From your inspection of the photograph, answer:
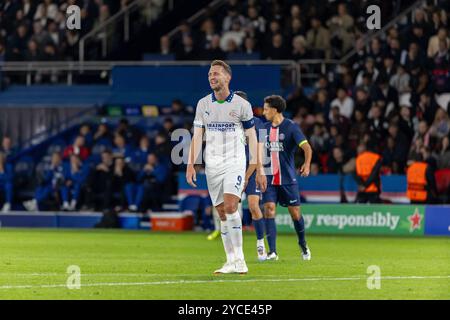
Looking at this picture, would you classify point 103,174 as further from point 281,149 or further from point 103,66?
point 281,149

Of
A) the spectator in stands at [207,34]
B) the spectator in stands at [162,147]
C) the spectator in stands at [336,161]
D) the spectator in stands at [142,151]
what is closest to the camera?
the spectator in stands at [336,161]

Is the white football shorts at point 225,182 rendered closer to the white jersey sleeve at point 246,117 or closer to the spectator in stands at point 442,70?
the white jersey sleeve at point 246,117

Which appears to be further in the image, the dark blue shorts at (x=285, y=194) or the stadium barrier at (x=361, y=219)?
the stadium barrier at (x=361, y=219)

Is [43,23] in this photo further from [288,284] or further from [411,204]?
[288,284]

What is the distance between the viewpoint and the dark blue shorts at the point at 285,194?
18.1 meters

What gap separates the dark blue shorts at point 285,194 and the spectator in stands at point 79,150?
42.7 feet

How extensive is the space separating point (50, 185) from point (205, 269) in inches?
598

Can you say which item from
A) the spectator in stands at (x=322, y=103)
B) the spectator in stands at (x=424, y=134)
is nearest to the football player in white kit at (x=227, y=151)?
the spectator in stands at (x=424, y=134)

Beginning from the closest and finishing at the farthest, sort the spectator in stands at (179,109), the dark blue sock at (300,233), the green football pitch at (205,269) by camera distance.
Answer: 1. the green football pitch at (205,269)
2. the dark blue sock at (300,233)
3. the spectator in stands at (179,109)

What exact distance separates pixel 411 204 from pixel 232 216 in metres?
12.0

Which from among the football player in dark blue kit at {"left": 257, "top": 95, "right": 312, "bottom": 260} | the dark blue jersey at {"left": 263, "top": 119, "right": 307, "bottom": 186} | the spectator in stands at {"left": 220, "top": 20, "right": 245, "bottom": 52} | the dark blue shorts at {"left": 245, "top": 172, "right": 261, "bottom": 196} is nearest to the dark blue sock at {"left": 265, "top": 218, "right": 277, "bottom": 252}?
the football player in dark blue kit at {"left": 257, "top": 95, "right": 312, "bottom": 260}

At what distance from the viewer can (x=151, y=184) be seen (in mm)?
28844

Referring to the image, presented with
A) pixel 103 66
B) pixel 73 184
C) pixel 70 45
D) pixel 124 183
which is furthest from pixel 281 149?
pixel 70 45
